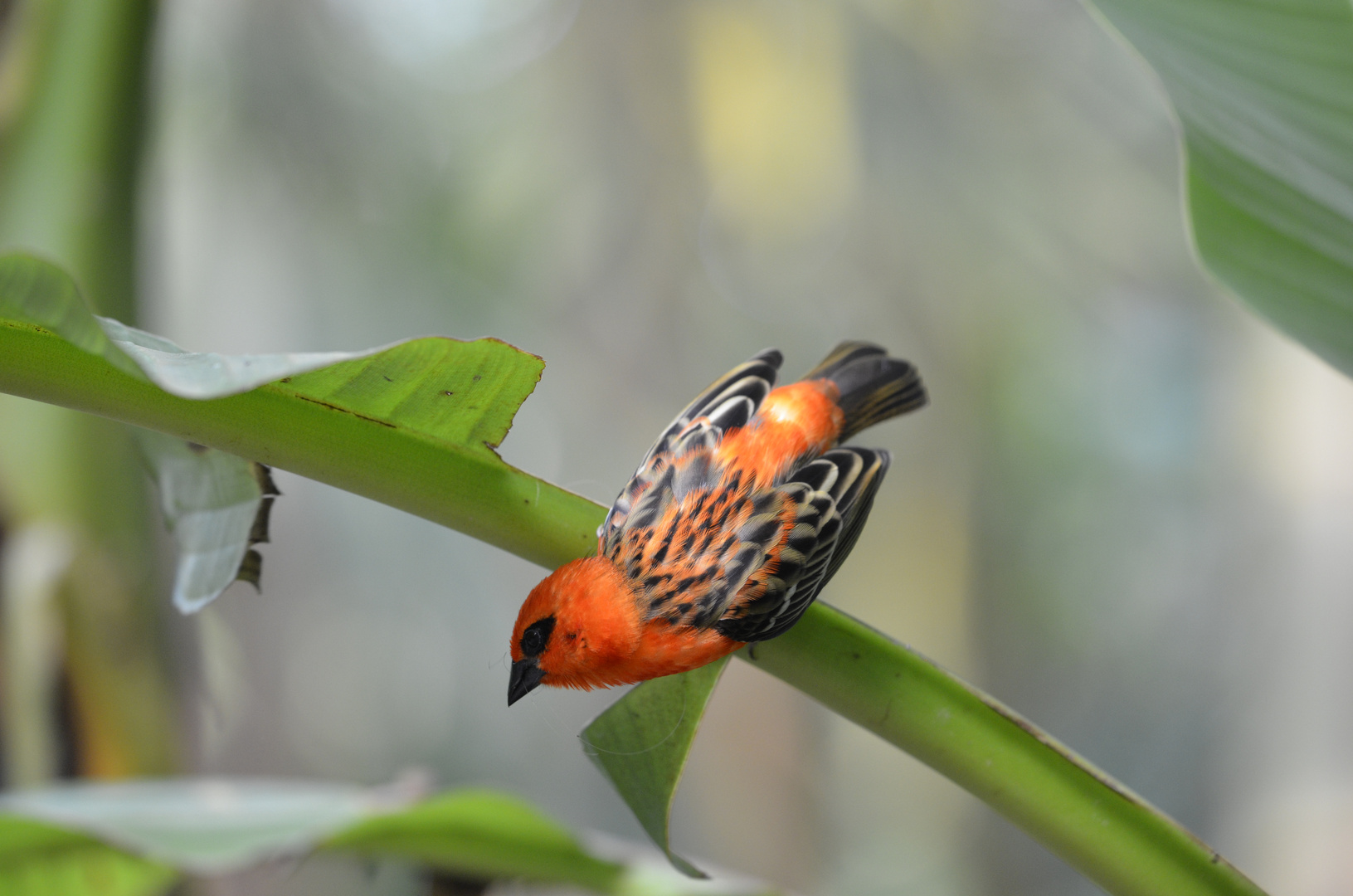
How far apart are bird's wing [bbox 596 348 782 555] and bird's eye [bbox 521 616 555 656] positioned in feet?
0.24

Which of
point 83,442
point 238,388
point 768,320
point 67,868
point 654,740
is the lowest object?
point 67,868

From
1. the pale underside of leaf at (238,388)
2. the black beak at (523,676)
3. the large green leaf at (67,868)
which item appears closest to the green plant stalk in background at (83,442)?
the large green leaf at (67,868)

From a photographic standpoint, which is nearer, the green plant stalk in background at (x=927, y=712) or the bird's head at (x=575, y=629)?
the green plant stalk in background at (x=927, y=712)

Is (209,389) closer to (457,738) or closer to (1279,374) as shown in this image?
(1279,374)

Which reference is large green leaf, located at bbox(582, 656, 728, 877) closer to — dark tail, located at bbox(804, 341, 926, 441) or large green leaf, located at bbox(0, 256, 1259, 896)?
large green leaf, located at bbox(0, 256, 1259, 896)

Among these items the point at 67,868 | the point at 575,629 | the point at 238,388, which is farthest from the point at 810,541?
the point at 67,868

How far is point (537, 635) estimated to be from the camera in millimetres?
712

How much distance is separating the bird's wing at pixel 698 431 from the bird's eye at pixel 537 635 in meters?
0.07

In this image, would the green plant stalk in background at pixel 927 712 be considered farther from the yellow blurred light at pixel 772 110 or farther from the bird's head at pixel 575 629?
the yellow blurred light at pixel 772 110

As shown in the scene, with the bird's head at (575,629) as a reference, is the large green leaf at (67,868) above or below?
below

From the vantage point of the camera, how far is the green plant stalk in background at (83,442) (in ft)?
3.45

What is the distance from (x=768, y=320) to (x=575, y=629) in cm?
330

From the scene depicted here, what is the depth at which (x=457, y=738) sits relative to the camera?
431cm

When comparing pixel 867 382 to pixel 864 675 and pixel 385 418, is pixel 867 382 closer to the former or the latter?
pixel 864 675
